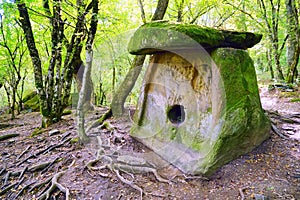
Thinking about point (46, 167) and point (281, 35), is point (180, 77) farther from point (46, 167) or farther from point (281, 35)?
point (281, 35)

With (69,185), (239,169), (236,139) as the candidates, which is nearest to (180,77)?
(236,139)

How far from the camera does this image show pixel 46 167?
573 centimetres

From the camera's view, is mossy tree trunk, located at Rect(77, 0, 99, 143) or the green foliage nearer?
mossy tree trunk, located at Rect(77, 0, 99, 143)

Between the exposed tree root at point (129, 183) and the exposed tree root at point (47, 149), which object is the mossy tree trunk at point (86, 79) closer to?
the exposed tree root at point (47, 149)

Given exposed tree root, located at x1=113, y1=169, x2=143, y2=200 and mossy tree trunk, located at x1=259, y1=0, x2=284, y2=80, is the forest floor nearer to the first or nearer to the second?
exposed tree root, located at x1=113, y1=169, x2=143, y2=200

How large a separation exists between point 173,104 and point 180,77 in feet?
2.43

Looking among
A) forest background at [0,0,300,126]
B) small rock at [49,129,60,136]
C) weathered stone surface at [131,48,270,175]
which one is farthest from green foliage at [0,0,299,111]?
weathered stone surface at [131,48,270,175]

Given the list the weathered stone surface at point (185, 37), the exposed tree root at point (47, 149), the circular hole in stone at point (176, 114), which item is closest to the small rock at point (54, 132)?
the exposed tree root at point (47, 149)

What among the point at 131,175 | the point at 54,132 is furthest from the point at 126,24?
the point at 131,175

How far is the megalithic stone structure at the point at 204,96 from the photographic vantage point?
4.52 m

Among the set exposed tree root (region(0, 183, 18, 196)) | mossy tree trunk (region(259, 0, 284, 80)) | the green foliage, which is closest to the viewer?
exposed tree root (region(0, 183, 18, 196))

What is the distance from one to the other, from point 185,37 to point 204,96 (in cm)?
148

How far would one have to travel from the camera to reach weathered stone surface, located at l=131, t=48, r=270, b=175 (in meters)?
4.55

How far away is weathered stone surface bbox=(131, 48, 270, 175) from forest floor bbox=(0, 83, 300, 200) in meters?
0.29
